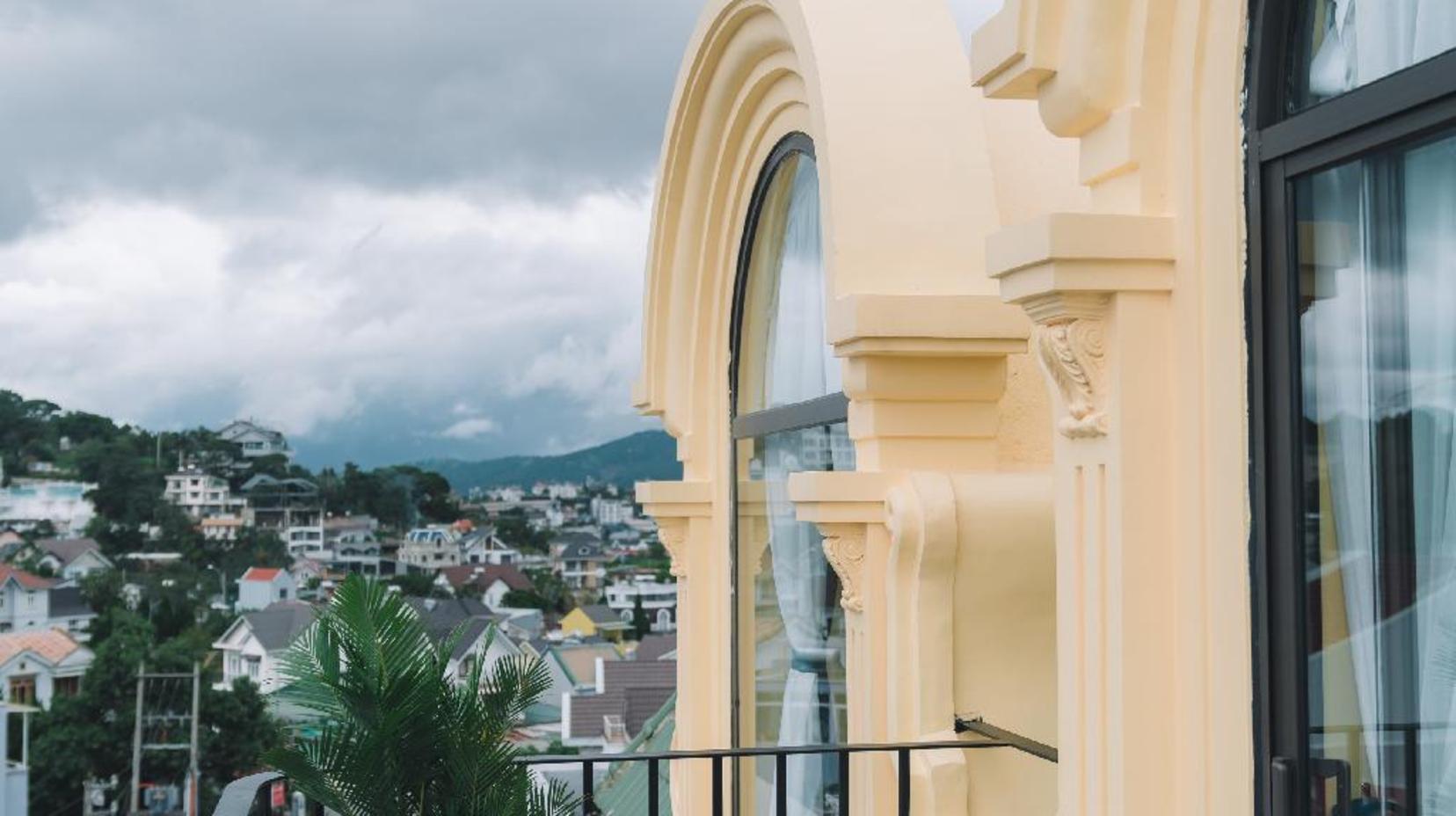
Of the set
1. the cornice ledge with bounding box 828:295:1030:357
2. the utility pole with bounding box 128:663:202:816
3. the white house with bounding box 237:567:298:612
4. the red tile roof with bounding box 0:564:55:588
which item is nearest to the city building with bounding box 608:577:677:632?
the white house with bounding box 237:567:298:612

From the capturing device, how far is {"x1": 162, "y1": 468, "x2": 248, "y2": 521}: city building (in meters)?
90.6

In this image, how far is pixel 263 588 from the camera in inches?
2992

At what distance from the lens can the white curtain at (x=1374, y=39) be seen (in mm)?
2633

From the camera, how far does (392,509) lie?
327ft

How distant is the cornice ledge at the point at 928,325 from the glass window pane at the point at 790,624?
2.83ft

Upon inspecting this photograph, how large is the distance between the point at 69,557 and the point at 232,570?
8.98 m

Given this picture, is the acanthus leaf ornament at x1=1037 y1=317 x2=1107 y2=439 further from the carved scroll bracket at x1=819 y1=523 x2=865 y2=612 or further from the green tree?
the green tree

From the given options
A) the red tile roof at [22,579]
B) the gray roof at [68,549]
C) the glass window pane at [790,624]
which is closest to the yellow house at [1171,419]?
the glass window pane at [790,624]

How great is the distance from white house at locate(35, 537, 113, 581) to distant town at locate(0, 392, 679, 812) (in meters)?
0.14

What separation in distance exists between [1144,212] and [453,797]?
2866 mm

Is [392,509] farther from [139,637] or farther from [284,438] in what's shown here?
[139,637]

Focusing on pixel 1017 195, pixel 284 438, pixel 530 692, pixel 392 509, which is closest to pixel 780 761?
pixel 530 692

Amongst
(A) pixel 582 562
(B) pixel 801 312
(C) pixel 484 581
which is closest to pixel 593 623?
(C) pixel 484 581

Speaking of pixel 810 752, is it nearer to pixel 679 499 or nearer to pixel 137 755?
pixel 679 499
